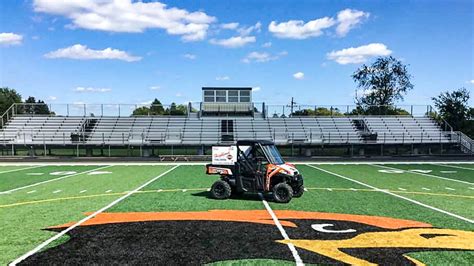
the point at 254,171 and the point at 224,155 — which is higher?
the point at 224,155

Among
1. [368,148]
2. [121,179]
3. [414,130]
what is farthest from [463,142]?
[121,179]

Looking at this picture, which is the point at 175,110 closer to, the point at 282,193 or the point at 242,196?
the point at 242,196

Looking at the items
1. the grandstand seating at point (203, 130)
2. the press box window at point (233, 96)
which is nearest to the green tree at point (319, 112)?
the grandstand seating at point (203, 130)

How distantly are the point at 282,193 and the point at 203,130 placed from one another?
98.8ft

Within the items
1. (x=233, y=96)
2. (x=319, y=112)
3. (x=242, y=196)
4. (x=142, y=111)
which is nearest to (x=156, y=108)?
(x=142, y=111)

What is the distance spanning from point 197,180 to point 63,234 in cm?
999

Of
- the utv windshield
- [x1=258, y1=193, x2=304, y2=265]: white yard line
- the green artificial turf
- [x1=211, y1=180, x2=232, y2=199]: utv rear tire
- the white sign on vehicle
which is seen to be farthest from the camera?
the white sign on vehicle

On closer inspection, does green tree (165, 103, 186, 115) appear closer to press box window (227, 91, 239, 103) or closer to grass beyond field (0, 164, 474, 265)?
press box window (227, 91, 239, 103)

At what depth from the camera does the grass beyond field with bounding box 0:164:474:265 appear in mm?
6941

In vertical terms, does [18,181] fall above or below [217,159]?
below

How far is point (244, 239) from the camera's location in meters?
7.97

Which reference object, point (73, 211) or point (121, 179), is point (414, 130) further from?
point (73, 211)

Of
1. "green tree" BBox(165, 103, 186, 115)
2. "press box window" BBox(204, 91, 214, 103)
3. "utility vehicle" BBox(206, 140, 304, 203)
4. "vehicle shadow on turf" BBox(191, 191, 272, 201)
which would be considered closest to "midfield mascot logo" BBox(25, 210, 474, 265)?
"utility vehicle" BBox(206, 140, 304, 203)

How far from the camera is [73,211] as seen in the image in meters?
10.9
